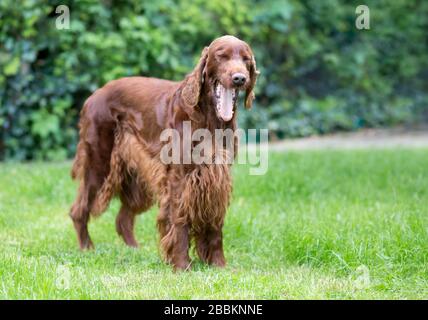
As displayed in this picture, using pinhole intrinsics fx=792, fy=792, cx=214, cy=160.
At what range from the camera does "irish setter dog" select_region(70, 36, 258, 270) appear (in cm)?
468

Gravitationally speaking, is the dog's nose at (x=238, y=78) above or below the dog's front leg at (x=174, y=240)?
above

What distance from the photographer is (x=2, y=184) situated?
7293 millimetres

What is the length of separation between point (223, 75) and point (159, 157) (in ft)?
2.50

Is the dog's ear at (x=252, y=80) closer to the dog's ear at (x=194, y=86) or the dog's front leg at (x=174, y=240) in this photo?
the dog's ear at (x=194, y=86)

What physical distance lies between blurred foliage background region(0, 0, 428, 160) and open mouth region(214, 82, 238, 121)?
4.15 metres

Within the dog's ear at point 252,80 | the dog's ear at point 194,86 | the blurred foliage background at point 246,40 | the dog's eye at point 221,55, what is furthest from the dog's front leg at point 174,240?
the blurred foliage background at point 246,40

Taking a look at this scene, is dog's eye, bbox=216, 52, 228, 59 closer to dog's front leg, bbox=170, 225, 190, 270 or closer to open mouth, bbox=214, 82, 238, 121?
open mouth, bbox=214, 82, 238, 121

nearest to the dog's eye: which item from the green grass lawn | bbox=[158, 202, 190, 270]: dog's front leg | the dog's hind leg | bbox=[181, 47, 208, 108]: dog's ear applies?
bbox=[181, 47, 208, 108]: dog's ear

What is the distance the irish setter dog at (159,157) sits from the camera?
4684mm

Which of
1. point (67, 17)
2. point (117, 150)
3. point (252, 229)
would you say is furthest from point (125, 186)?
point (67, 17)

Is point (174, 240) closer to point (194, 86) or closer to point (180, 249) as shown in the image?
point (180, 249)

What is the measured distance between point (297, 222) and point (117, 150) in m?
1.35

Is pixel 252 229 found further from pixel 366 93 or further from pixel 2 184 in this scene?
pixel 366 93

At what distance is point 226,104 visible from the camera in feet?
15.2
